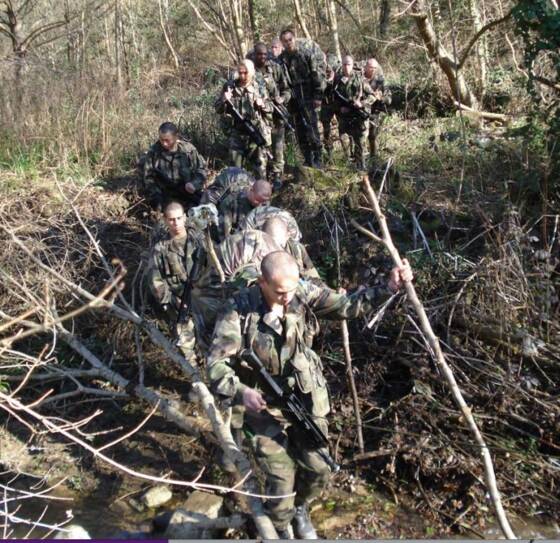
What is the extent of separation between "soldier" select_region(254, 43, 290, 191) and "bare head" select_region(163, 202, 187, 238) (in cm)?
284

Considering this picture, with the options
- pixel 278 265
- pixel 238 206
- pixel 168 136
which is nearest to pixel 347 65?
pixel 168 136

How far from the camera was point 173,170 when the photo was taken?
26.5 ft

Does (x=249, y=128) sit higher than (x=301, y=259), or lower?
higher

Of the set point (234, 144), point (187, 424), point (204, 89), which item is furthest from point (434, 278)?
point (204, 89)

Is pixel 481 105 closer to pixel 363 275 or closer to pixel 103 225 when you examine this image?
pixel 363 275

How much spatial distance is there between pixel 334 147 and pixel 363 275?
3.76 meters

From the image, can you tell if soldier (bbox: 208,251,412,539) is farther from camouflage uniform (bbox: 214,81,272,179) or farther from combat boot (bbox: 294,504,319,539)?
camouflage uniform (bbox: 214,81,272,179)

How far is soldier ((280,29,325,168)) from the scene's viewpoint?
909cm

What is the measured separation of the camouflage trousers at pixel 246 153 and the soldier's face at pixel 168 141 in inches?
47.0

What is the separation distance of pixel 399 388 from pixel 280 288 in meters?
2.66

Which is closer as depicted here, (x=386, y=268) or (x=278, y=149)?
(x=386, y=268)

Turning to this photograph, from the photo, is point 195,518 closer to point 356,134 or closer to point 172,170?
point 172,170

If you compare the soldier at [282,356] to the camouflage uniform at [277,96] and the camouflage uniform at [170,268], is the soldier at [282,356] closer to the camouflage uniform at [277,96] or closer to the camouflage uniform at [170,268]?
the camouflage uniform at [170,268]

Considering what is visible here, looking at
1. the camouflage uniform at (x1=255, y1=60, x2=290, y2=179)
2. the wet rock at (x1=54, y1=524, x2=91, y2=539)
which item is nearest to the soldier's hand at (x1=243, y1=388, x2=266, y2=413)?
the wet rock at (x1=54, y1=524, x2=91, y2=539)
